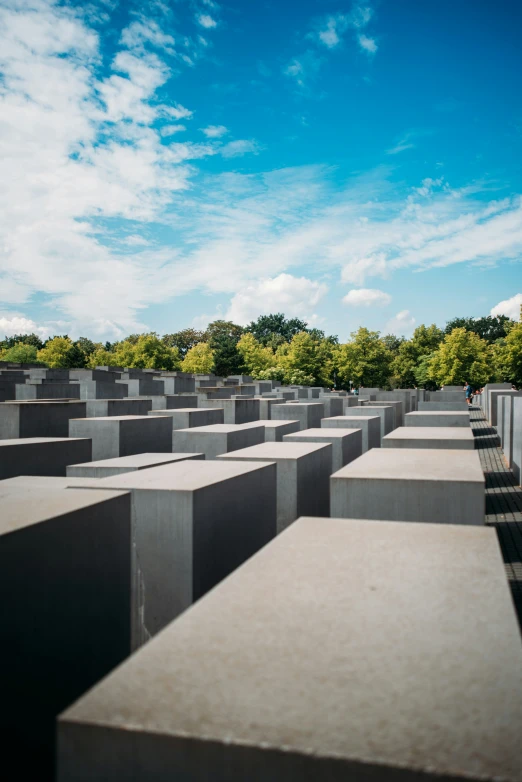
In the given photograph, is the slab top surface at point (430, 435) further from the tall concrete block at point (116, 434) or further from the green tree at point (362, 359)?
the green tree at point (362, 359)

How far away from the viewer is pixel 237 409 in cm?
1659

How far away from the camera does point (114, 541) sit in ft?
15.7

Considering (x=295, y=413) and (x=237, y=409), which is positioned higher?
(x=237, y=409)

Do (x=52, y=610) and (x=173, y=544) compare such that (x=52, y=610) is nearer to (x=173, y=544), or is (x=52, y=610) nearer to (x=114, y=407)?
(x=173, y=544)

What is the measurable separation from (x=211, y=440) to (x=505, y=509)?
5.15 metres

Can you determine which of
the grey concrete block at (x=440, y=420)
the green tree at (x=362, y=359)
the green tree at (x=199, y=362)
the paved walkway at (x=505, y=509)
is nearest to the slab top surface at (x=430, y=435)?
the paved walkway at (x=505, y=509)

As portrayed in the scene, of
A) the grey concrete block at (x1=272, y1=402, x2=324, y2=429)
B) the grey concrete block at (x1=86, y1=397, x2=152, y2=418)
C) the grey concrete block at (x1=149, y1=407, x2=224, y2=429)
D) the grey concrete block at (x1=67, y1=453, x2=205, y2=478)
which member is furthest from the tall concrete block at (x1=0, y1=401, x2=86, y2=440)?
the grey concrete block at (x1=272, y1=402, x2=324, y2=429)

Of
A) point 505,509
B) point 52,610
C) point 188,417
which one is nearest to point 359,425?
point 188,417

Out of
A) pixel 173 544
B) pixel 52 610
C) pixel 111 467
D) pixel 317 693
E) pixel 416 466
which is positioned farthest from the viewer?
pixel 111 467

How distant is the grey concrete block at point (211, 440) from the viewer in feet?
35.0

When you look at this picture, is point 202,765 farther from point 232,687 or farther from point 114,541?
point 114,541

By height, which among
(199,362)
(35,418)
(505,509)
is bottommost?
(505,509)

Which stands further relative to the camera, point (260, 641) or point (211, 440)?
point (211, 440)

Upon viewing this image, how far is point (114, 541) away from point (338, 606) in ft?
8.32
